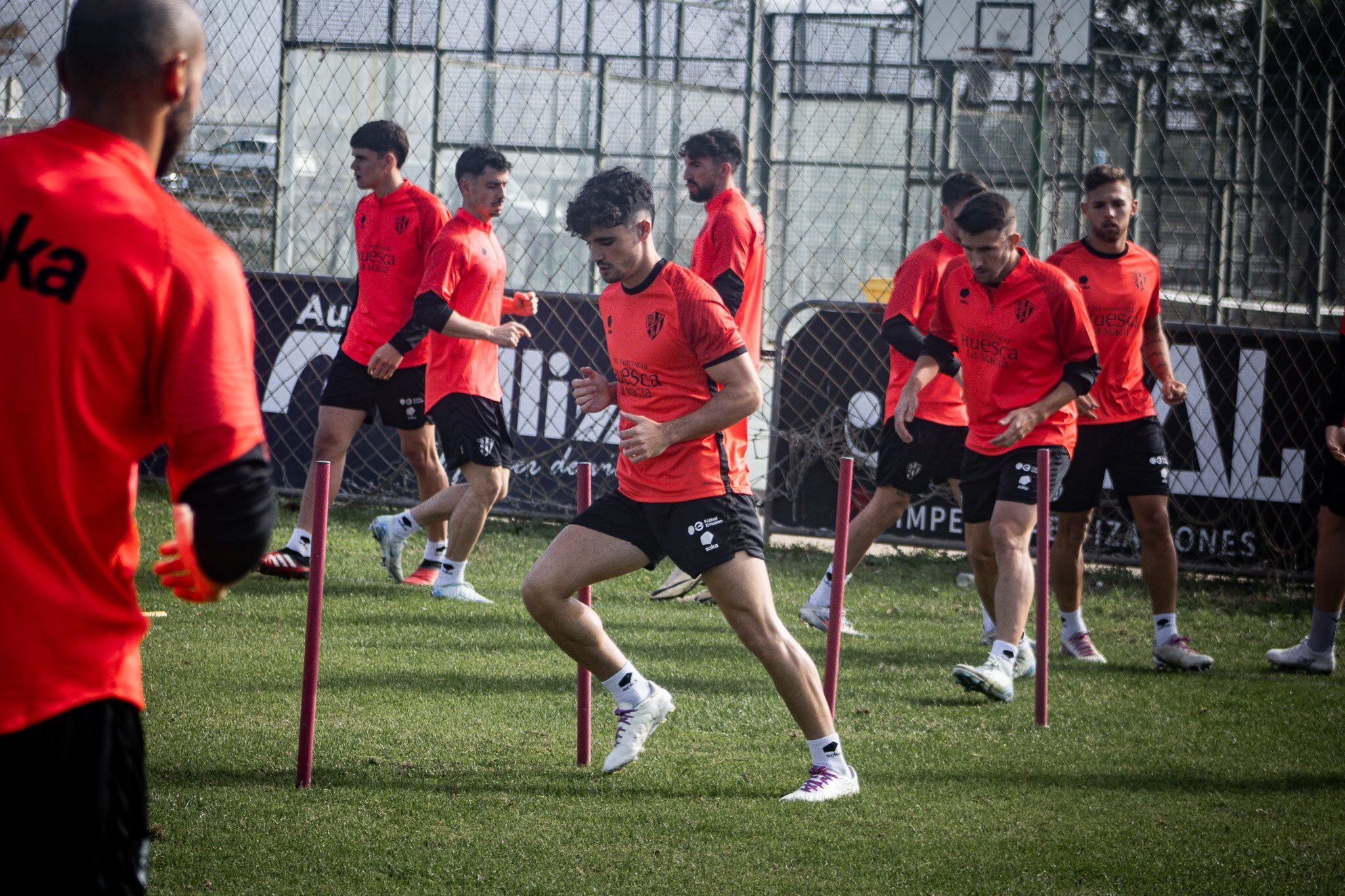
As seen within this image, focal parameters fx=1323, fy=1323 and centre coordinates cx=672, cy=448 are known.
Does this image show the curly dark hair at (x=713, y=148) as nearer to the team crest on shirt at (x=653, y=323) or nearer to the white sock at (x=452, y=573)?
the white sock at (x=452, y=573)

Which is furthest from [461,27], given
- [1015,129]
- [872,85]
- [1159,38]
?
[1159,38]

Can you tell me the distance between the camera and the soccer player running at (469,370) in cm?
678

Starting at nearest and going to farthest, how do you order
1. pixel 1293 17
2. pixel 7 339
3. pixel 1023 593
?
pixel 7 339
pixel 1023 593
pixel 1293 17

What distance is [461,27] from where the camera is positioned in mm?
9656

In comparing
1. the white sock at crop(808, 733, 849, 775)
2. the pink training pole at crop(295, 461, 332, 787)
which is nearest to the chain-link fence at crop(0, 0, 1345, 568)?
the white sock at crop(808, 733, 849, 775)

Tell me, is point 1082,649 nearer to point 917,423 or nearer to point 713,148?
point 917,423

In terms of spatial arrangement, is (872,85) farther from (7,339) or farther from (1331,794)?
(7,339)

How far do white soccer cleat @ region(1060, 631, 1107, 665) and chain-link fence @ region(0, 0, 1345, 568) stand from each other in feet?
7.60

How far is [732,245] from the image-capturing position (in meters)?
6.36

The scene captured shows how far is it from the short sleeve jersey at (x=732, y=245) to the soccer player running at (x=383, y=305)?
162cm

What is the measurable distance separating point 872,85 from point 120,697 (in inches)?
328

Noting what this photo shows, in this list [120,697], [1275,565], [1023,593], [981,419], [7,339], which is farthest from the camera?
[1275,565]

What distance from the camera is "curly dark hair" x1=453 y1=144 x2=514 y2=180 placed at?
6.80 metres

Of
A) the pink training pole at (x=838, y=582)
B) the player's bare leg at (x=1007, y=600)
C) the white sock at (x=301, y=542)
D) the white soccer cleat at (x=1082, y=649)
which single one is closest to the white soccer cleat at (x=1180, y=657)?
the white soccer cleat at (x=1082, y=649)
